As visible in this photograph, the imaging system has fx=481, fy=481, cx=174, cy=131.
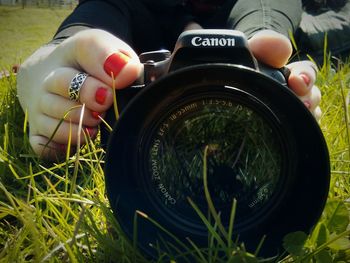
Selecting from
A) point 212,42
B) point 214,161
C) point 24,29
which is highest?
point 212,42

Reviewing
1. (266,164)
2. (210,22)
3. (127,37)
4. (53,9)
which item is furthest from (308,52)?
(266,164)

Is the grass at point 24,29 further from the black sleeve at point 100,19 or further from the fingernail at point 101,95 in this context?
the fingernail at point 101,95

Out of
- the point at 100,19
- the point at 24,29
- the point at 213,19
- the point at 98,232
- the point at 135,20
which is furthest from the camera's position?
the point at 24,29

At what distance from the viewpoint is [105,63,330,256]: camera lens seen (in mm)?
511

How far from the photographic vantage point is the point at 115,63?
1.95 ft

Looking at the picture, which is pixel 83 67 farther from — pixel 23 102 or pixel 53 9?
pixel 53 9

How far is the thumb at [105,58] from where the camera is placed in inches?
22.9

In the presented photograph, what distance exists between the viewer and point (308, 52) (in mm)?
1278

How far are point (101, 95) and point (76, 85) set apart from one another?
5 cm

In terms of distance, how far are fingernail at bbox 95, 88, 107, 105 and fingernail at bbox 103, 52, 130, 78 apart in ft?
0.09

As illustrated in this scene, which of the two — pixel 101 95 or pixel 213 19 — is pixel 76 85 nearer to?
pixel 101 95

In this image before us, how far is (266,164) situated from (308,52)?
2.74 ft

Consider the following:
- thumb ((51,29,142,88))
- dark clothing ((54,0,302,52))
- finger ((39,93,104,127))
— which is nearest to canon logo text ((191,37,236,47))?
thumb ((51,29,142,88))

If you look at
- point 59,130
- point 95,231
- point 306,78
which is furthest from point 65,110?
point 306,78
